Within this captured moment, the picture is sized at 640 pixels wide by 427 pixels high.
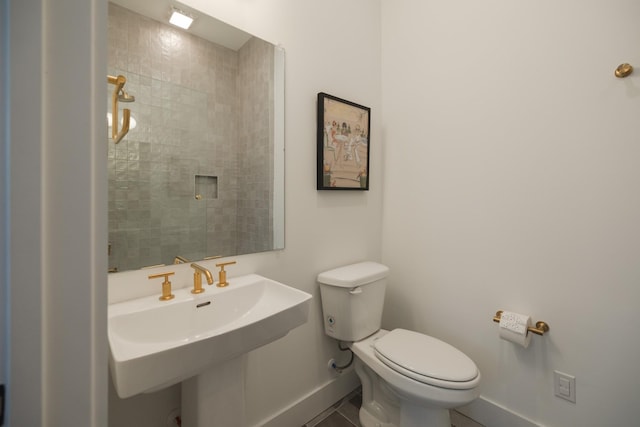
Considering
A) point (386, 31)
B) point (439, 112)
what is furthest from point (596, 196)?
point (386, 31)

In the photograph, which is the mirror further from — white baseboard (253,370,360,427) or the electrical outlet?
the electrical outlet

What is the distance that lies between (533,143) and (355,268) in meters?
1.08

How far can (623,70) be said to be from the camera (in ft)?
3.48

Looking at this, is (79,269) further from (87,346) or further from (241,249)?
(241,249)

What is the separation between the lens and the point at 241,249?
48.9 inches

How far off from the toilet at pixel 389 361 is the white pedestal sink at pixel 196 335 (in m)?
0.44

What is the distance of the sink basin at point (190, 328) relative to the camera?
26.2 inches

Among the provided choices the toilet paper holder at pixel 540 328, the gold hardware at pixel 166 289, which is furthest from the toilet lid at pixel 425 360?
the gold hardware at pixel 166 289

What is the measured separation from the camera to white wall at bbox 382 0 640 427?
1.11 m

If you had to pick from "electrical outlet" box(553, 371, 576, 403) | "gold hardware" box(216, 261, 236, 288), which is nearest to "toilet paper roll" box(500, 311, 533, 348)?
"electrical outlet" box(553, 371, 576, 403)

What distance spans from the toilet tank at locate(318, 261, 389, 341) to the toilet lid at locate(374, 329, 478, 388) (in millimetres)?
138

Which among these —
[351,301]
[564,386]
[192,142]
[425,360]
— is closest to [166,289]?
[192,142]

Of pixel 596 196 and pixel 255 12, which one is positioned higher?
pixel 255 12

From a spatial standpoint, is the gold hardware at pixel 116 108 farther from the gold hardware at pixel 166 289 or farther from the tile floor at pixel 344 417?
the tile floor at pixel 344 417
